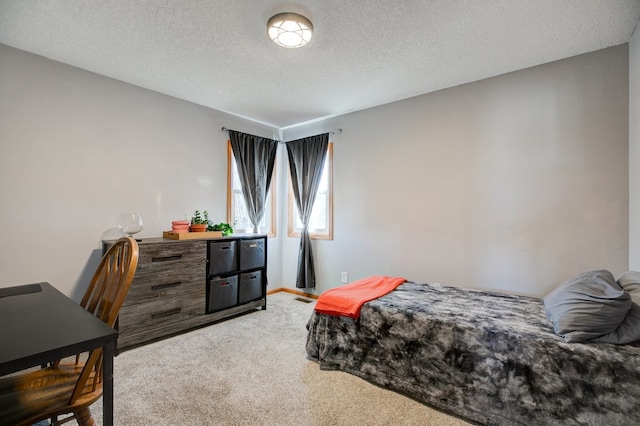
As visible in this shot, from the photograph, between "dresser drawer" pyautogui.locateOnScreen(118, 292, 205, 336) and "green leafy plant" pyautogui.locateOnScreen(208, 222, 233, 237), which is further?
"green leafy plant" pyautogui.locateOnScreen(208, 222, 233, 237)

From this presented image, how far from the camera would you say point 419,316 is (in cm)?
205

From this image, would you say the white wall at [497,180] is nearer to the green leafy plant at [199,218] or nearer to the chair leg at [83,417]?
the green leafy plant at [199,218]

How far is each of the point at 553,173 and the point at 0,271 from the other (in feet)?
15.5

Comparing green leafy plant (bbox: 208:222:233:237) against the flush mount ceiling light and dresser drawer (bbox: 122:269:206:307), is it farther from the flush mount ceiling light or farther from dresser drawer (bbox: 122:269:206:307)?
the flush mount ceiling light

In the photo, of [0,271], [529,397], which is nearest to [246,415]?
[529,397]

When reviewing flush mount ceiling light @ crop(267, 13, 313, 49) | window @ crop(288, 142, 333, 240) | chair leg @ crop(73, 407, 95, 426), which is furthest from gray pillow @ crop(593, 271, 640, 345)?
window @ crop(288, 142, 333, 240)

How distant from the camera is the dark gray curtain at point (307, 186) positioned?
4.18m

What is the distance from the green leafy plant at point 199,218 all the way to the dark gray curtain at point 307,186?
51.3 inches

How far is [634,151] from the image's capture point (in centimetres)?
225

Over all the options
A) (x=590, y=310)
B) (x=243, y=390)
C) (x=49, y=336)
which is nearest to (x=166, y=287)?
(x=243, y=390)

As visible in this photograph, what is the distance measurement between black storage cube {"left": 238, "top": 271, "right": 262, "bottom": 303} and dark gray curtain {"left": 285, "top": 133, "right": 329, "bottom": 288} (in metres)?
0.70

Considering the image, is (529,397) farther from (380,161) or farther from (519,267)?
(380,161)

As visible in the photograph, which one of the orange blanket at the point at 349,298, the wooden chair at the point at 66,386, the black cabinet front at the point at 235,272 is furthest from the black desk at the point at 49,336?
the black cabinet front at the point at 235,272

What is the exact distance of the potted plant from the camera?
3.32 m
